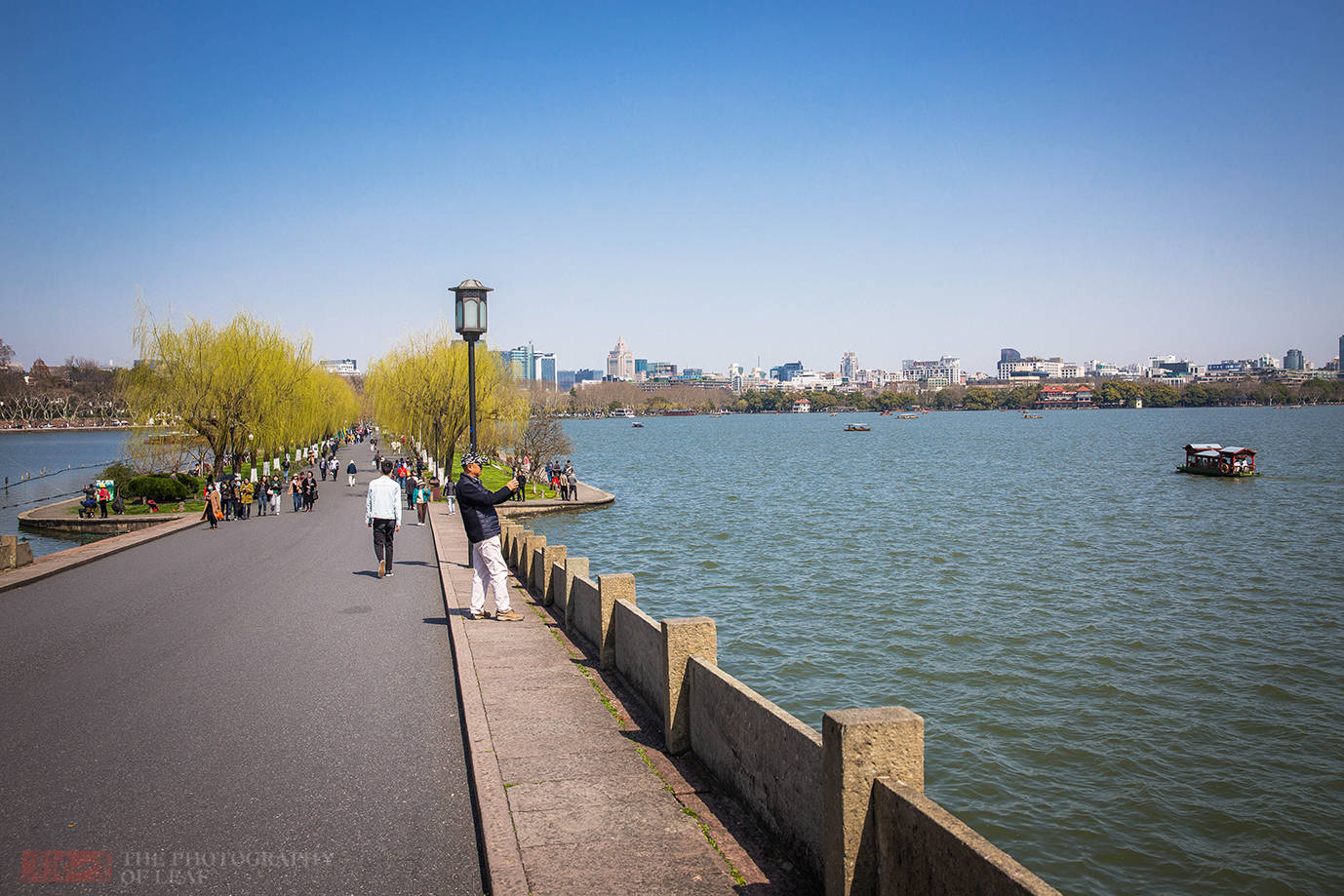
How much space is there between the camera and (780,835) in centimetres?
539

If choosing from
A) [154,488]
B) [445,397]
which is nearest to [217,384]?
[154,488]

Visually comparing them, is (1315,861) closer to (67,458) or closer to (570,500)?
(570,500)

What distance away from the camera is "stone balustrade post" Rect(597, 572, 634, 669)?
9555 millimetres

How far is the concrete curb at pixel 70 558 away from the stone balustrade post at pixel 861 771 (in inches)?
617

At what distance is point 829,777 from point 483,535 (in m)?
7.68

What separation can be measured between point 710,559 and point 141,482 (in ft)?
90.4

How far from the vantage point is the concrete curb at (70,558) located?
15505mm

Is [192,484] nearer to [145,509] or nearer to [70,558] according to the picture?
[145,509]

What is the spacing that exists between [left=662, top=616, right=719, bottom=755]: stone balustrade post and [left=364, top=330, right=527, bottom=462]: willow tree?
132ft

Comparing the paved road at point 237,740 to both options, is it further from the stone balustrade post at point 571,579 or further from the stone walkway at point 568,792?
the stone balustrade post at point 571,579

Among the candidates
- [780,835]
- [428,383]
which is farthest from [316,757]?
[428,383]

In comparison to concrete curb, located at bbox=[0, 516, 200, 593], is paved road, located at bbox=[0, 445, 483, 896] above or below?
above

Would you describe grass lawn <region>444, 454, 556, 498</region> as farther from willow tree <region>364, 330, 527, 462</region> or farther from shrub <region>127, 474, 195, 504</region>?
shrub <region>127, 474, 195, 504</region>

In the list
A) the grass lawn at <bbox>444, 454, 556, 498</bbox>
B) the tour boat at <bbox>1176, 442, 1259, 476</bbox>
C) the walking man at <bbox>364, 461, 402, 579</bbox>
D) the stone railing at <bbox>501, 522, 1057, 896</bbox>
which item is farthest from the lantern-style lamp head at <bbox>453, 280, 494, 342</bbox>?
the tour boat at <bbox>1176, 442, 1259, 476</bbox>
